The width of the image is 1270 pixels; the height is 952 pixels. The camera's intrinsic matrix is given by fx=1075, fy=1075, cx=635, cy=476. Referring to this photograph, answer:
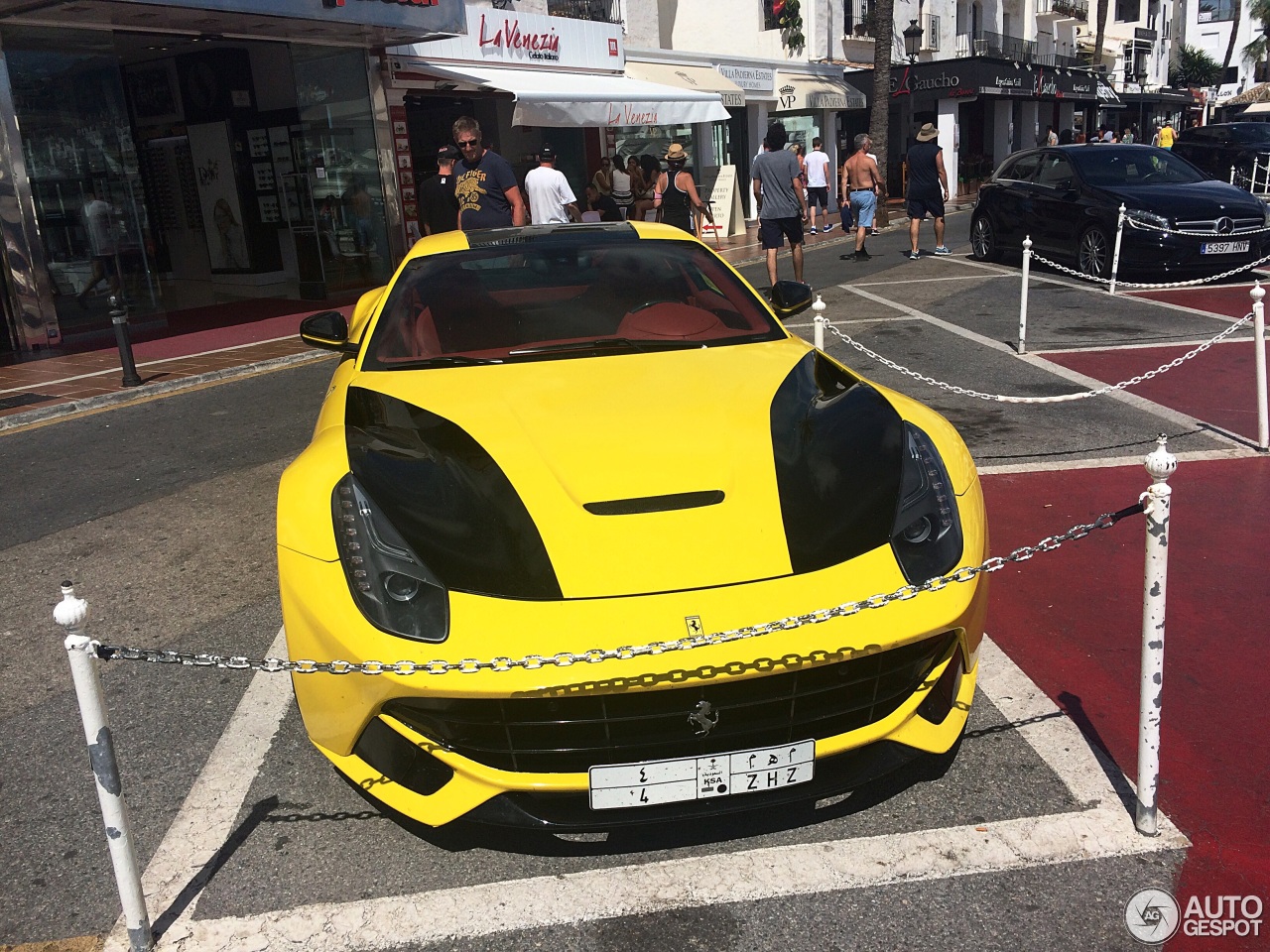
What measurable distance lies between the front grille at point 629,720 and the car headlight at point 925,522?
301 millimetres

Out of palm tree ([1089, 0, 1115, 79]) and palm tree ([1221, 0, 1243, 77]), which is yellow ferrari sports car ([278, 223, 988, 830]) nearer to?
palm tree ([1089, 0, 1115, 79])

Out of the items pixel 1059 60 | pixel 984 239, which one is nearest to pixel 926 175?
pixel 984 239

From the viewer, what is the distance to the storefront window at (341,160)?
51.6 feet

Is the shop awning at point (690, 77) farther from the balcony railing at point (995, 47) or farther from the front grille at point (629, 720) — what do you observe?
the front grille at point (629, 720)

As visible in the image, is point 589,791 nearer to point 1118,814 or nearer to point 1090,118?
point 1118,814

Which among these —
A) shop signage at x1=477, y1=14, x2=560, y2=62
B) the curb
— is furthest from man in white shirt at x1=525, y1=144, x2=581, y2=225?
shop signage at x1=477, y1=14, x2=560, y2=62

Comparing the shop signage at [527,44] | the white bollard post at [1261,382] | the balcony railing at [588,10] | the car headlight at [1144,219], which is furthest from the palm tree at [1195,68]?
the white bollard post at [1261,382]

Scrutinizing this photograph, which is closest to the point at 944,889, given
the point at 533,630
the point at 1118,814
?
the point at 1118,814

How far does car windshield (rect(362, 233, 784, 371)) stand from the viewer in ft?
12.8

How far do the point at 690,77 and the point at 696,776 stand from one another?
74.7 ft

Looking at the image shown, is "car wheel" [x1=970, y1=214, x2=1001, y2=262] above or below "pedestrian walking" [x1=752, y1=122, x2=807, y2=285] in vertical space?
below

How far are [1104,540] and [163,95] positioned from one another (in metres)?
17.2

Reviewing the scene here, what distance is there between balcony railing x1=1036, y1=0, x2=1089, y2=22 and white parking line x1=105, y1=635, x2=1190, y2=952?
5313cm

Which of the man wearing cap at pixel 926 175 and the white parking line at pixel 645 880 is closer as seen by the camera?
the white parking line at pixel 645 880
